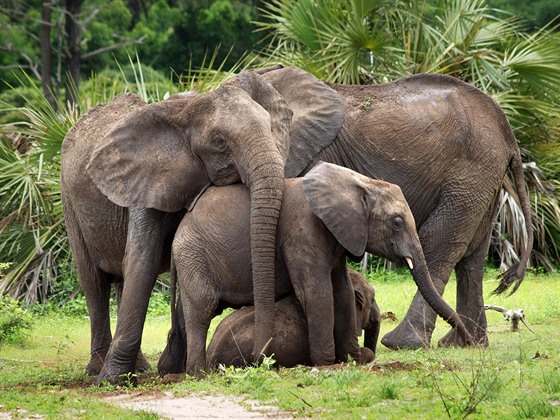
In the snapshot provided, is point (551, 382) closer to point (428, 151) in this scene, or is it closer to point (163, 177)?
point (163, 177)

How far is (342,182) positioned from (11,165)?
6.99 metres

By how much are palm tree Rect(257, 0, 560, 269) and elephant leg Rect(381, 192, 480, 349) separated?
398cm

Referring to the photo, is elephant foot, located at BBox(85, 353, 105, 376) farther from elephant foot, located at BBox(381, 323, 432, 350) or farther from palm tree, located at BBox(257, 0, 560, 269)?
palm tree, located at BBox(257, 0, 560, 269)

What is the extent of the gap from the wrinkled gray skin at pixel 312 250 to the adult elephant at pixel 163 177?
0.76ft

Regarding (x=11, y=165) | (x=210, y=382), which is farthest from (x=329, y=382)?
(x=11, y=165)

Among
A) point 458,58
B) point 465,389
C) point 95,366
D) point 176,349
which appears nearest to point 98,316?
point 95,366

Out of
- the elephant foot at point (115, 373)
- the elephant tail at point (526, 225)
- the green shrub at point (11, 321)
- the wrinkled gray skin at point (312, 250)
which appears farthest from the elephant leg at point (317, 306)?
the green shrub at point (11, 321)

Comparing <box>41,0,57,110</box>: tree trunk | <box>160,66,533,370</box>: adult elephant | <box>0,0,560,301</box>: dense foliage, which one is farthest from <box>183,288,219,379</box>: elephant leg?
<box>41,0,57,110</box>: tree trunk

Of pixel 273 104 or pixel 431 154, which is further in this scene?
pixel 431 154

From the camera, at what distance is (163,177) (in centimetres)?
1068

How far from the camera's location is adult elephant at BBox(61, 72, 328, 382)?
32.4 ft

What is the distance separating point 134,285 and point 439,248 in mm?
3055

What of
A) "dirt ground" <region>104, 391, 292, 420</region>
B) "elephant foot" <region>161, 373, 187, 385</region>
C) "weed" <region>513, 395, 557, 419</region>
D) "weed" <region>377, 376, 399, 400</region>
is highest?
"weed" <region>513, 395, 557, 419</region>

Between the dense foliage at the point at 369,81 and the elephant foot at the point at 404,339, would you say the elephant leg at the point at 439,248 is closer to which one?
the elephant foot at the point at 404,339
